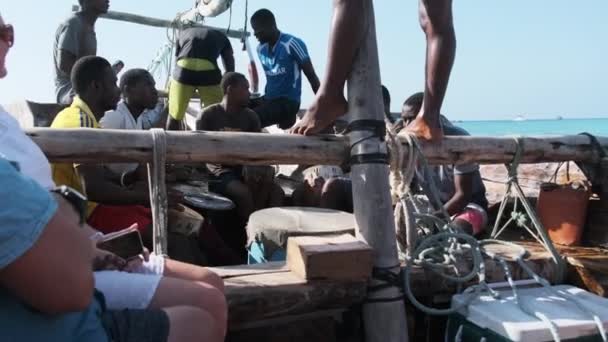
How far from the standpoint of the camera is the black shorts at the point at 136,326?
1.44 metres

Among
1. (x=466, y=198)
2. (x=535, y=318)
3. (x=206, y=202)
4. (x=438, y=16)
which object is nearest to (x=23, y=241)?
(x=535, y=318)

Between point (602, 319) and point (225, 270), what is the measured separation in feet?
4.67

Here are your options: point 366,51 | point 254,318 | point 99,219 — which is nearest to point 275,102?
point 99,219

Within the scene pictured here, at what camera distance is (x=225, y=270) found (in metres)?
2.28

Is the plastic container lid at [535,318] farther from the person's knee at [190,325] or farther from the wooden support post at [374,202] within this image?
the person's knee at [190,325]

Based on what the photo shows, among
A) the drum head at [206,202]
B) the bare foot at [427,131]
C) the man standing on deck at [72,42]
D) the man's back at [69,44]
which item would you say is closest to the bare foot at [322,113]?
the bare foot at [427,131]

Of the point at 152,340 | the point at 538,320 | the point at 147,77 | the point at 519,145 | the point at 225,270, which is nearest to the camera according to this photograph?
the point at 152,340

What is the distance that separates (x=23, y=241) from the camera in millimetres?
1094

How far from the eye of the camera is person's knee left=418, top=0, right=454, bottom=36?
104 inches

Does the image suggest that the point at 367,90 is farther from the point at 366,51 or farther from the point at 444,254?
the point at 444,254

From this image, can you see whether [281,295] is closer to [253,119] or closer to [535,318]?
[535,318]

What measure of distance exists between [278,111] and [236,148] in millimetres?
4018

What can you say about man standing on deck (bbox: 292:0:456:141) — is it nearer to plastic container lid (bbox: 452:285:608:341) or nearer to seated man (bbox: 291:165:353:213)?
plastic container lid (bbox: 452:285:608:341)

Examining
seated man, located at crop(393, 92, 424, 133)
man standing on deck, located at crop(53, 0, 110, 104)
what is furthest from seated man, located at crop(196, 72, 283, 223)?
man standing on deck, located at crop(53, 0, 110, 104)
